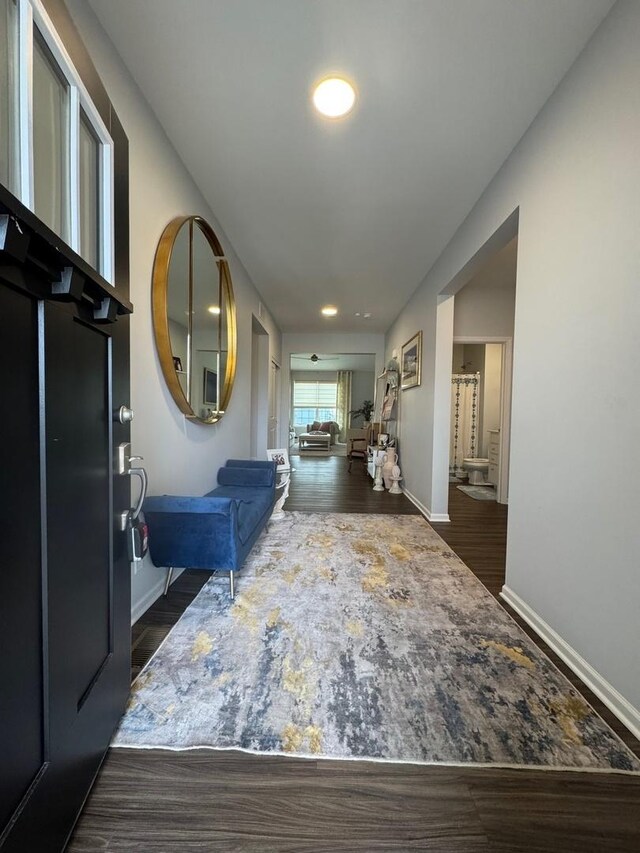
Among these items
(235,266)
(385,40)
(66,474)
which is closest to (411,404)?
(235,266)

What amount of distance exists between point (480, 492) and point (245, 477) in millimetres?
3697

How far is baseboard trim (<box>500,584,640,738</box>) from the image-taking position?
47.5 inches

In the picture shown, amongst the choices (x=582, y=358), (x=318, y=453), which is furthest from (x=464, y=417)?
(x=582, y=358)

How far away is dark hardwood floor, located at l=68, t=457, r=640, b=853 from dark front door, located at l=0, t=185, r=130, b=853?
0.15m

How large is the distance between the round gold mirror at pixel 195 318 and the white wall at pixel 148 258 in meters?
0.06

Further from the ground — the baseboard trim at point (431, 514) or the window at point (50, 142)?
the window at point (50, 142)

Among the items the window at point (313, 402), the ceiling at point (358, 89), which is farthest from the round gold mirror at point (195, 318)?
the window at point (313, 402)

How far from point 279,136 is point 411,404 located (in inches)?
133

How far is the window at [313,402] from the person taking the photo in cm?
1223

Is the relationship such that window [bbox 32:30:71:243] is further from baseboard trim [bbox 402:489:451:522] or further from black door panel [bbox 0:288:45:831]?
baseboard trim [bbox 402:489:451:522]

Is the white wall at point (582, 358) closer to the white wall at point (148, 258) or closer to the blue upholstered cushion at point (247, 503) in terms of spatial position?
the blue upholstered cushion at point (247, 503)

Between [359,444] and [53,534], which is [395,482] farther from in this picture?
[53,534]

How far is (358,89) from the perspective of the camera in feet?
5.51

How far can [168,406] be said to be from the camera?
2.11m
